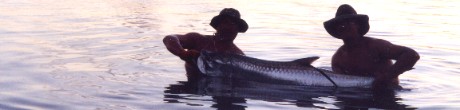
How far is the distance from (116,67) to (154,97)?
9.83 ft

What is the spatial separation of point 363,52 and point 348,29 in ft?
1.45

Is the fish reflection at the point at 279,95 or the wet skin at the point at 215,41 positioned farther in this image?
the wet skin at the point at 215,41

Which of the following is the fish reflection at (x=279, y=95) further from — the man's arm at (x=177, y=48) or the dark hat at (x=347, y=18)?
the dark hat at (x=347, y=18)

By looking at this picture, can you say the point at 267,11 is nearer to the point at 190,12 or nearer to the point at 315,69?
the point at 190,12

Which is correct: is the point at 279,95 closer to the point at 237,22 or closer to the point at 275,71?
the point at 275,71

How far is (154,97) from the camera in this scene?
27.3ft

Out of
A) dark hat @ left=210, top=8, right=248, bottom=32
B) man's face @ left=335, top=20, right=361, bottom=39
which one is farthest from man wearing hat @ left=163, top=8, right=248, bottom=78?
man's face @ left=335, top=20, right=361, bottom=39

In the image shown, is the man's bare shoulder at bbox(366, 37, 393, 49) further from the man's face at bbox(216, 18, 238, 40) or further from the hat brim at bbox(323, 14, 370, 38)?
the man's face at bbox(216, 18, 238, 40)

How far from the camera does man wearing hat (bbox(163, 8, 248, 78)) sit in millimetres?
8477

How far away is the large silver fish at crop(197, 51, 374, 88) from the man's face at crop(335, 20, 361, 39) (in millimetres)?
553

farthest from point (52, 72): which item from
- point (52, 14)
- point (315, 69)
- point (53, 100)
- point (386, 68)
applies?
point (52, 14)

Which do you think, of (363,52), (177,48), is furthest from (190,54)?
(363,52)

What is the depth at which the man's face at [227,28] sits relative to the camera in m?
8.90

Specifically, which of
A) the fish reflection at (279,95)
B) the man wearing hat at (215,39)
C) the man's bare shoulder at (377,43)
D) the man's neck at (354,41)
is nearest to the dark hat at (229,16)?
the man wearing hat at (215,39)
